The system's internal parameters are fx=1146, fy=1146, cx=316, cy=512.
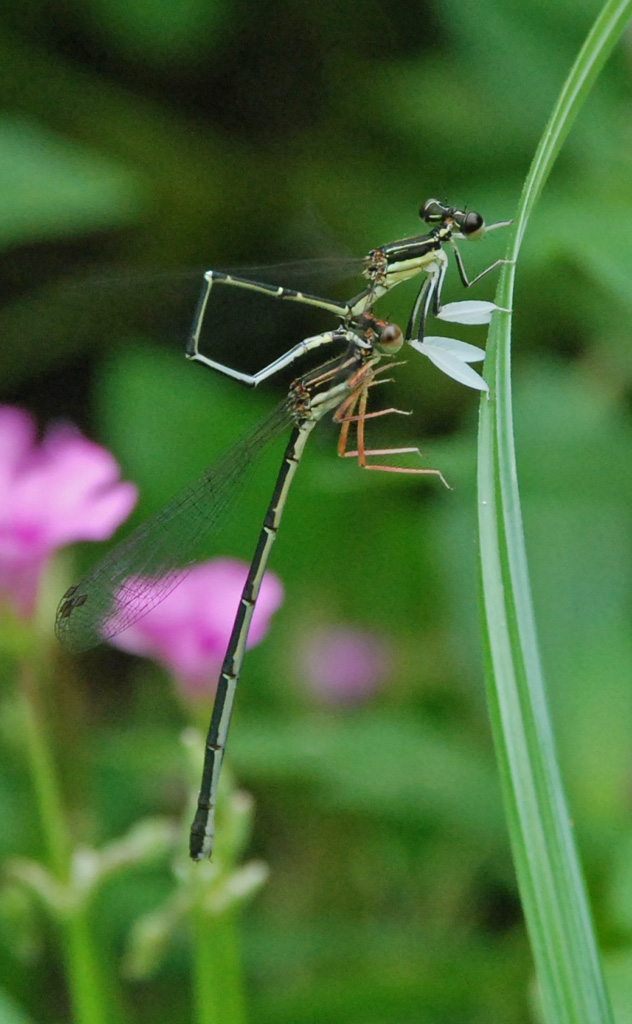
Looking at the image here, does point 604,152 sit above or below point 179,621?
above

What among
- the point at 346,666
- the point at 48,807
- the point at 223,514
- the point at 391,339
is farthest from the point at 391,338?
the point at 346,666

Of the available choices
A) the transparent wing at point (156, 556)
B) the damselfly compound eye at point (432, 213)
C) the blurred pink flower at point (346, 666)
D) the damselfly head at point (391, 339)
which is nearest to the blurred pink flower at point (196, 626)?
the transparent wing at point (156, 556)

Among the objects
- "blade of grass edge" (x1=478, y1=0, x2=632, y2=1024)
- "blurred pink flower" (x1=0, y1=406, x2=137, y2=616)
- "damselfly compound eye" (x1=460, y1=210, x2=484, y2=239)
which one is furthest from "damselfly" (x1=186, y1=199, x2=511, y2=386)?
"blade of grass edge" (x1=478, y1=0, x2=632, y2=1024)

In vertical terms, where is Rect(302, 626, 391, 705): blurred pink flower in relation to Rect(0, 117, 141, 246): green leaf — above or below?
below

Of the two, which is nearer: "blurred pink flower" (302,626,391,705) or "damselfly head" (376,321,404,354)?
"damselfly head" (376,321,404,354)

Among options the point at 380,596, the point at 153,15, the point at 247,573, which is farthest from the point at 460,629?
the point at 153,15

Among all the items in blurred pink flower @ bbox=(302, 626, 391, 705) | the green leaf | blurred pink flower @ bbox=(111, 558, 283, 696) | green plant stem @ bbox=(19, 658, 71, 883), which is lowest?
green plant stem @ bbox=(19, 658, 71, 883)

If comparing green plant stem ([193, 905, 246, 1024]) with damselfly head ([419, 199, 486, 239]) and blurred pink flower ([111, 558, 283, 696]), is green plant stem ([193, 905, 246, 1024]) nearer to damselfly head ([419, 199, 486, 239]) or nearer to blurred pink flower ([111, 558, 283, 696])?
blurred pink flower ([111, 558, 283, 696])

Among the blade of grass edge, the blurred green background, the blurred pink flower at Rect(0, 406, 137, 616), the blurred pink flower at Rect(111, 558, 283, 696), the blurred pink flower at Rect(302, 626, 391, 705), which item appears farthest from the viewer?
the blurred pink flower at Rect(302, 626, 391, 705)

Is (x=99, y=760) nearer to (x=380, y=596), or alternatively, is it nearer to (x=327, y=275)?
(x=380, y=596)
